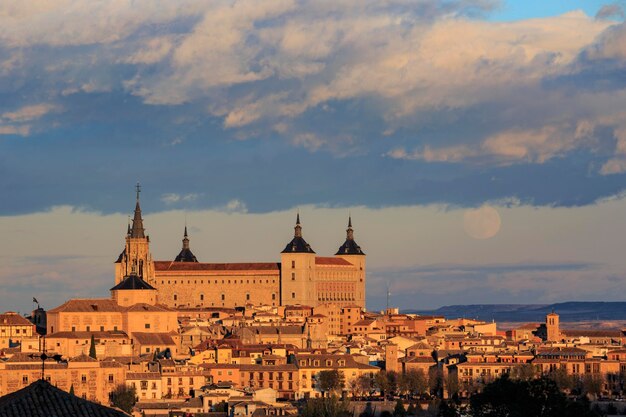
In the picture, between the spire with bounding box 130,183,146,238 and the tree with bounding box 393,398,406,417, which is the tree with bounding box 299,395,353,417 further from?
the spire with bounding box 130,183,146,238

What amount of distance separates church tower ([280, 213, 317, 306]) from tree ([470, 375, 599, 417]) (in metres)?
94.2

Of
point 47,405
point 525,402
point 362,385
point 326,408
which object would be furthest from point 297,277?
point 47,405

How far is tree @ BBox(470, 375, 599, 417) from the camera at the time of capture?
60969 millimetres

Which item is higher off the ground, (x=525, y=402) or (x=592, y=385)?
(x=592, y=385)

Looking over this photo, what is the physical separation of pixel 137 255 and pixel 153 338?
32066 mm

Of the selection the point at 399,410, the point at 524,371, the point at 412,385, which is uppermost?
the point at 524,371

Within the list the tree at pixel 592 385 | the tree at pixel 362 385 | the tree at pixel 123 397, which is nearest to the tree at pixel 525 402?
the tree at pixel 123 397

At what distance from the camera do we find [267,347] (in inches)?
4562

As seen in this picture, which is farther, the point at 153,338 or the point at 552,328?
the point at 552,328

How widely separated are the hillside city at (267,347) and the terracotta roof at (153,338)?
0.14m

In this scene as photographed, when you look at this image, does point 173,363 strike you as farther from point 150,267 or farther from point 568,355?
point 150,267

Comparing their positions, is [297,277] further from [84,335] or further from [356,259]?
[84,335]

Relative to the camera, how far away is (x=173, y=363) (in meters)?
104

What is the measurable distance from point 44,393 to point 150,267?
137452 mm
